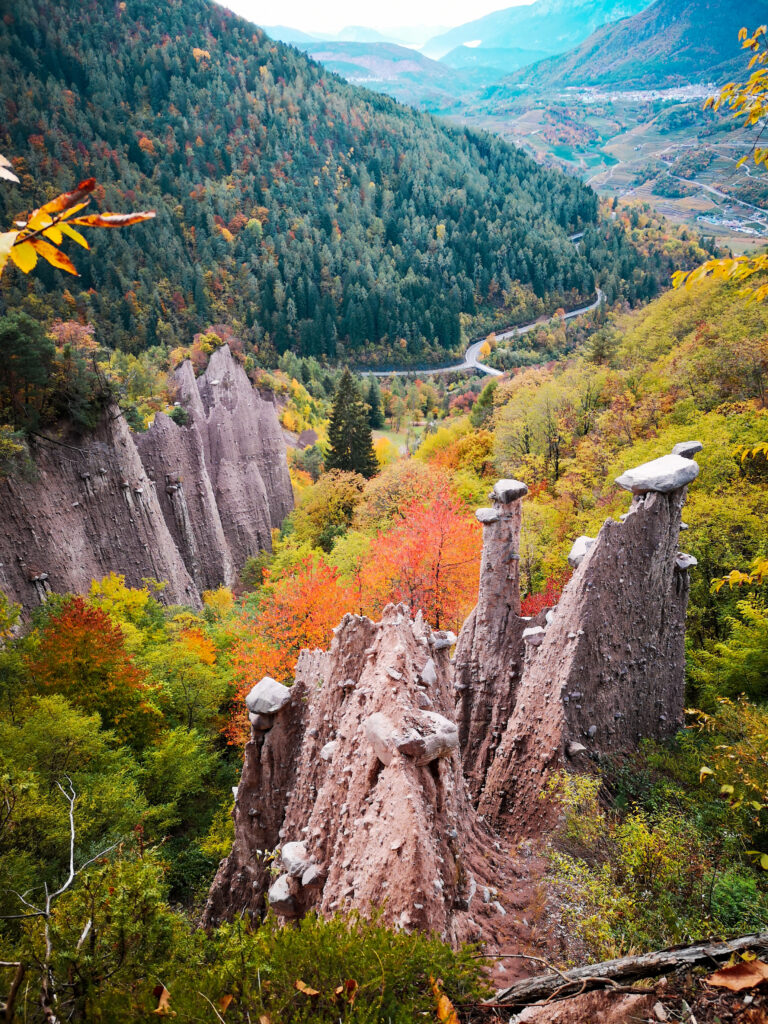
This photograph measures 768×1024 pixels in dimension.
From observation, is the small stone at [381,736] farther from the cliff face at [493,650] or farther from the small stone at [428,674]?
the cliff face at [493,650]

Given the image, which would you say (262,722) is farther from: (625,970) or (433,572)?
(433,572)

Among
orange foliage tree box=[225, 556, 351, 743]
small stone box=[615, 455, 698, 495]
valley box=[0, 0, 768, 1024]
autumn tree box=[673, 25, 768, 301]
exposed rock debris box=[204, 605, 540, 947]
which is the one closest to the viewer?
valley box=[0, 0, 768, 1024]

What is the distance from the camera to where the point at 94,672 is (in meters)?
17.0

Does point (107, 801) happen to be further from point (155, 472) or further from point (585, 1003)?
point (155, 472)

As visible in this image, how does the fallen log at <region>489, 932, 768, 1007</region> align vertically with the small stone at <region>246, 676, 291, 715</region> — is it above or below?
above

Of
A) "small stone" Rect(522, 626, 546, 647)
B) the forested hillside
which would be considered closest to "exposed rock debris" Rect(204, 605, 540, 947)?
"small stone" Rect(522, 626, 546, 647)

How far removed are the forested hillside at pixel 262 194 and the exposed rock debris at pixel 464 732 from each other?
300 feet

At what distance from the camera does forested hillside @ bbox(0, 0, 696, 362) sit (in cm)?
10900

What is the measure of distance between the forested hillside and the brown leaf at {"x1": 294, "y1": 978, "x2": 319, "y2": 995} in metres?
96.3

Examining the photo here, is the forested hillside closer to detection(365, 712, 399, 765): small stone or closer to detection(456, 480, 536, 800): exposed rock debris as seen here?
detection(456, 480, 536, 800): exposed rock debris

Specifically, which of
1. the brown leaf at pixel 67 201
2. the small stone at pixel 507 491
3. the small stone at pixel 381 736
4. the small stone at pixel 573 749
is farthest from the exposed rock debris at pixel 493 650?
the brown leaf at pixel 67 201

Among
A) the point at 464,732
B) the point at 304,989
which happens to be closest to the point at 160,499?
the point at 464,732

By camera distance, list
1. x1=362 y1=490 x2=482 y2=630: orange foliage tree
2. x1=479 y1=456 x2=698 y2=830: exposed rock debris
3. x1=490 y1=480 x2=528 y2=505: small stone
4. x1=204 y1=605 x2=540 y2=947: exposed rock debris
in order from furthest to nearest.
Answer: x1=362 y1=490 x2=482 y2=630: orange foliage tree → x1=490 y1=480 x2=528 y2=505: small stone → x1=479 y1=456 x2=698 y2=830: exposed rock debris → x1=204 y1=605 x2=540 y2=947: exposed rock debris

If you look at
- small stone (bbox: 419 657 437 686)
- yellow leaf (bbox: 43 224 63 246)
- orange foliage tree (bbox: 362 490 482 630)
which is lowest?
orange foliage tree (bbox: 362 490 482 630)
